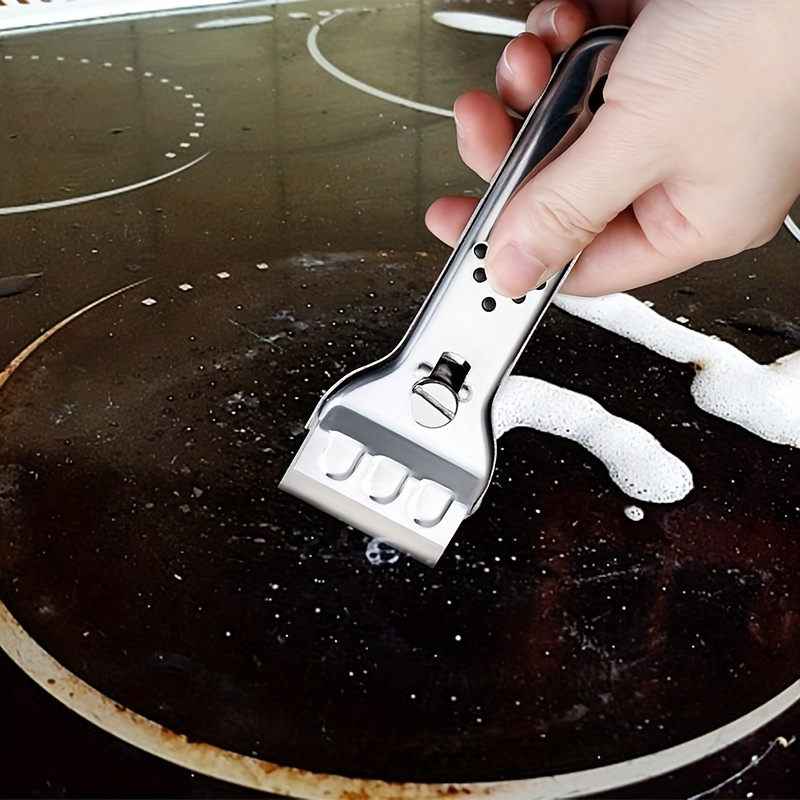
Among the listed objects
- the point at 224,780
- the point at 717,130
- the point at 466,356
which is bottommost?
the point at 224,780

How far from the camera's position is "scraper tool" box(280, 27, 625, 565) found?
1.71 feet

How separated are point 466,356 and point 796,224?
1.72 ft

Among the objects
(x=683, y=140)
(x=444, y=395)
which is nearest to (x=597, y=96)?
(x=683, y=140)

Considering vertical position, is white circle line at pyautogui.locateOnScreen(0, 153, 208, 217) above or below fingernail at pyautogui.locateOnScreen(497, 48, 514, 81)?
below

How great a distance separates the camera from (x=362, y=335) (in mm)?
743

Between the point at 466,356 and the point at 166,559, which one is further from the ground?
the point at 466,356

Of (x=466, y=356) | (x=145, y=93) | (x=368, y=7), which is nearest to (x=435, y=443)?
(x=466, y=356)

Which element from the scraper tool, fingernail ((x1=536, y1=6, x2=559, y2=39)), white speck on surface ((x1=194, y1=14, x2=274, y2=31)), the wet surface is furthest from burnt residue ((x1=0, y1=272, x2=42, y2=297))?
white speck on surface ((x1=194, y1=14, x2=274, y2=31))

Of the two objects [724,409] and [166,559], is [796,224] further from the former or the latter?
[166,559]

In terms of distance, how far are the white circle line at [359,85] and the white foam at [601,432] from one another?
0.46 m

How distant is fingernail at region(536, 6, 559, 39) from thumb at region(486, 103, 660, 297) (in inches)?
6.5

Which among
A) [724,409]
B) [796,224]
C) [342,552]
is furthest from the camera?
[796,224]

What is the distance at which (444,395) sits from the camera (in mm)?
546

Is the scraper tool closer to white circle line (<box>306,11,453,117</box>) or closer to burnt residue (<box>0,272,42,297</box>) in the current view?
burnt residue (<box>0,272,42,297</box>)
